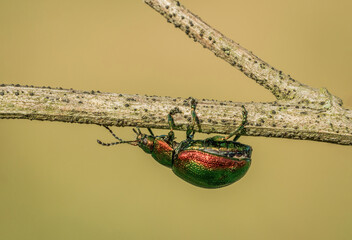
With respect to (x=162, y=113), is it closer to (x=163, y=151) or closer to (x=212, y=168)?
(x=212, y=168)

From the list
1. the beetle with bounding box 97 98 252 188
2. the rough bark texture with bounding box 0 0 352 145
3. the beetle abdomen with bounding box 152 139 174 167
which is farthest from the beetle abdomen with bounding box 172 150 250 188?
the rough bark texture with bounding box 0 0 352 145

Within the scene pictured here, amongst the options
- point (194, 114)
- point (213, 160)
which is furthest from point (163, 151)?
point (194, 114)

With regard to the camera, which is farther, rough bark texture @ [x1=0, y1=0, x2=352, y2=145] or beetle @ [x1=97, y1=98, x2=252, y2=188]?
beetle @ [x1=97, y1=98, x2=252, y2=188]

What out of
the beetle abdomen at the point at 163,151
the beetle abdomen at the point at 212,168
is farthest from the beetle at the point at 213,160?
the beetle abdomen at the point at 163,151

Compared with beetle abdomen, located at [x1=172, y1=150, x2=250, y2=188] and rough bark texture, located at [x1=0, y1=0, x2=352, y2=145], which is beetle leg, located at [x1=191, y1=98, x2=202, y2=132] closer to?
rough bark texture, located at [x1=0, y1=0, x2=352, y2=145]

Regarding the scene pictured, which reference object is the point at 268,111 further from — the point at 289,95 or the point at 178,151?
the point at 178,151
